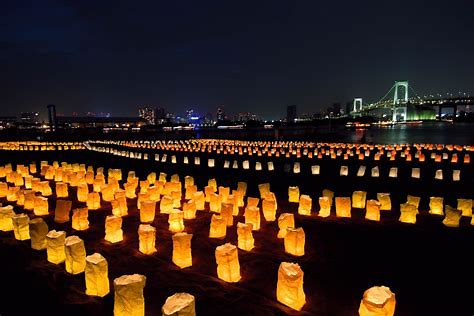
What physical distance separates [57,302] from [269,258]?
10.2 ft

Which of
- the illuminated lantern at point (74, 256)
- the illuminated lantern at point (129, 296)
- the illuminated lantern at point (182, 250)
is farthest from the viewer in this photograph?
the illuminated lantern at point (182, 250)

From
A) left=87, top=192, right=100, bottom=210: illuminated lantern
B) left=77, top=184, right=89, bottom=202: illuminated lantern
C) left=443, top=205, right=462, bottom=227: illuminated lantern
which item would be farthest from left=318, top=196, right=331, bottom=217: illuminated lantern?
left=77, top=184, right=89, bottom=202: illuminated lantern

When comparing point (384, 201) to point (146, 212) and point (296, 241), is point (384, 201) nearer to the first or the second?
point (296, 241)

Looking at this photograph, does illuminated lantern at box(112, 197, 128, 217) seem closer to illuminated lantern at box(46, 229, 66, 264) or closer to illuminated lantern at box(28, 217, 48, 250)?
illuminated lantern at box(28, 217, 48, 250)

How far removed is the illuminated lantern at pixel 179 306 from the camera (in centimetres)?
326

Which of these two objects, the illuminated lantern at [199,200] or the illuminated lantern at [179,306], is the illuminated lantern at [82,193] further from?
the illuminated lantern at [179,306]

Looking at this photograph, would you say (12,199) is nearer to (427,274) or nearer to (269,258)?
(269,258)

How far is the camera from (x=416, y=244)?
5.95 m

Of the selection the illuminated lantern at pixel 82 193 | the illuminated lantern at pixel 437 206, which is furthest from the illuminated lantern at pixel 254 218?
the illuminated lantern at pixel 82 193

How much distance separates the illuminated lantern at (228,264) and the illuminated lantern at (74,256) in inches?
81.0

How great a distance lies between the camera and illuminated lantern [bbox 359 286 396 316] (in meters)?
3.53

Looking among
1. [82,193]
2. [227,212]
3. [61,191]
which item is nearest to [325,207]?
[227,212]

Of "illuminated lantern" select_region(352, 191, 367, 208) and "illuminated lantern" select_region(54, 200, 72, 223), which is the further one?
"illuminated lantern" select_region(352, 191, 367, 208)

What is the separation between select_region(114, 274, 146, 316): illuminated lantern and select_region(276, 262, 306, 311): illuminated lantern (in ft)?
5.66
